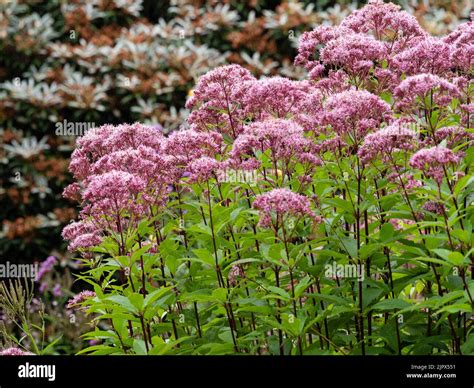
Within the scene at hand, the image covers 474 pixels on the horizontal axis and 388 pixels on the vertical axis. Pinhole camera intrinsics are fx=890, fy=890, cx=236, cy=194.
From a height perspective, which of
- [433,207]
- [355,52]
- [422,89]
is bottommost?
[433,207]

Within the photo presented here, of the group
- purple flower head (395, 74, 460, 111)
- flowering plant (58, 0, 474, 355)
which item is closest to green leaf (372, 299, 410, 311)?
flowering plant (58, 0, 474, 355)

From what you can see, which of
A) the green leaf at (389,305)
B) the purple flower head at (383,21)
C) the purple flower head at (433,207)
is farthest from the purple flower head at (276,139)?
the purple flower head at (383,21)

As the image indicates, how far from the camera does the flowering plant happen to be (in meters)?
3.63

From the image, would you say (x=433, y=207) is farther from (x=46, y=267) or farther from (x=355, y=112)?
(x=46, y=267)

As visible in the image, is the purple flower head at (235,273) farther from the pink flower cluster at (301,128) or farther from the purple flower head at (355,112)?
the purple flower head at (355,112)

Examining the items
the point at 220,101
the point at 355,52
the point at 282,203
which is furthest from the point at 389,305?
the point at 220,101

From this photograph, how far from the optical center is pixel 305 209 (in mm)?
3457

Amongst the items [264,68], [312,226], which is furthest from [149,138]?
[264,68]

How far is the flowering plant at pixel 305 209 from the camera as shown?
11.9 ft

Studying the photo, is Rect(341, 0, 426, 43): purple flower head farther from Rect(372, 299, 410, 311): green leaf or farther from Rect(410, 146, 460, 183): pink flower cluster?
Rect(372, 299, 410, 311): green leaf

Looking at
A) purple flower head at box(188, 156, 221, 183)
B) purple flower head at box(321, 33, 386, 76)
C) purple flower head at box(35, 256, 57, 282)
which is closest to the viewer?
purple flower head at box(188, 156, 221, 183)

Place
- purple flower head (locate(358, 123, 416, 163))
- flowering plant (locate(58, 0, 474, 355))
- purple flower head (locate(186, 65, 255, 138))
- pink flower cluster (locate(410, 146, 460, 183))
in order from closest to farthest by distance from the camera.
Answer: pink flower cluster (locate(410, 146, 460, 183)) → purple flower head (locate(358, 123, 416, 163)) → flowering plant (locate(58, 0, 474, 355)) → purple flower head (locate(186, 65, 255, 138))

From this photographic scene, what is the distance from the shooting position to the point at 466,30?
4.32 m
